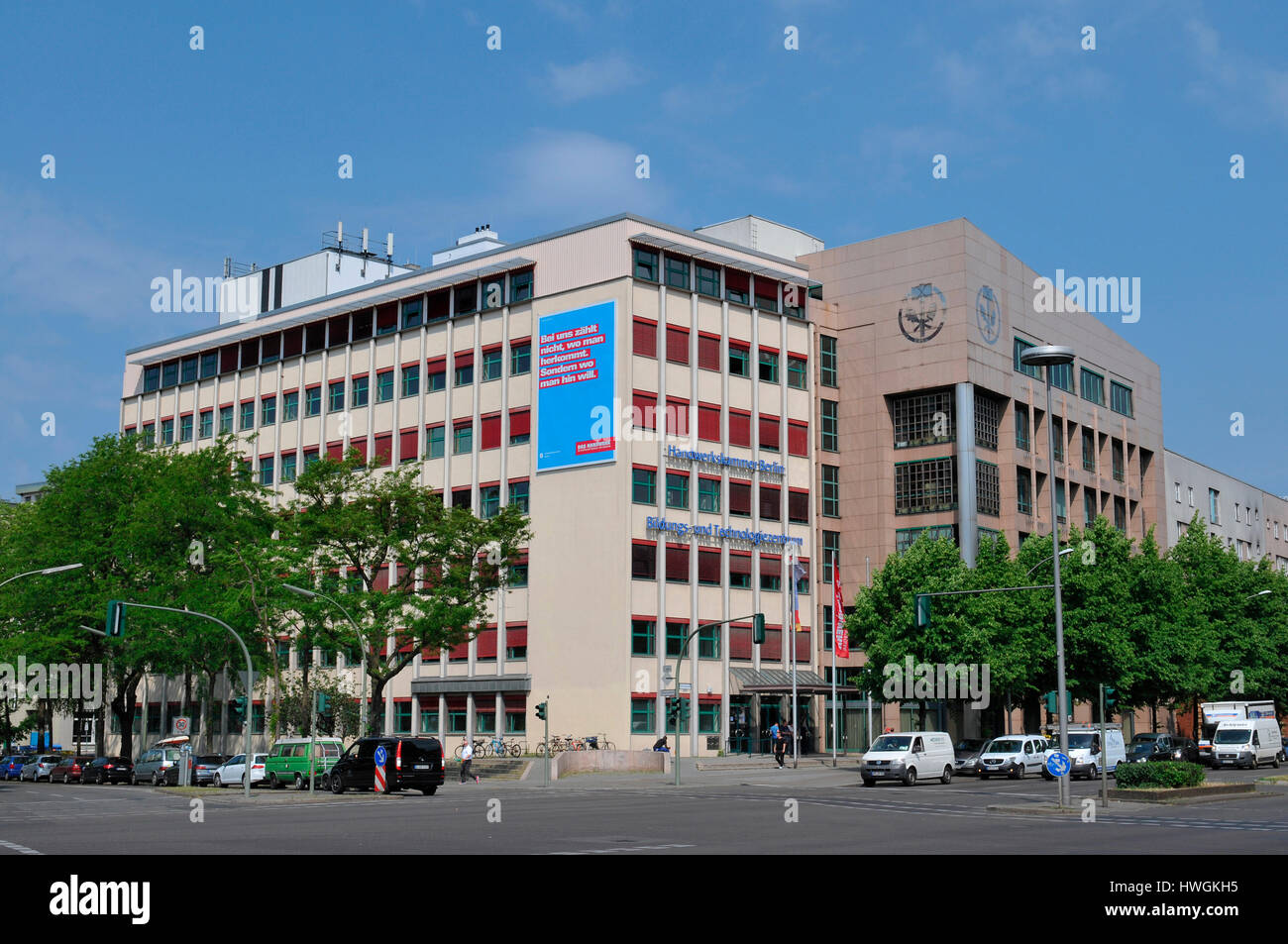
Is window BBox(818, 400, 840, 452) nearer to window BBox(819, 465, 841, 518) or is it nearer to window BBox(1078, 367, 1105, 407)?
window BBox(819, 465, 841, 518)

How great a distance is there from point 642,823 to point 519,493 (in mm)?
39102

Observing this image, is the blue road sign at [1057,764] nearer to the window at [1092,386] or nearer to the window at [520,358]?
the window at [520,358]

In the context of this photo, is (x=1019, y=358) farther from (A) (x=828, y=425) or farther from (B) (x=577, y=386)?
(B) (x=577, y=386)

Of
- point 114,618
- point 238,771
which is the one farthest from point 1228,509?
point 114,618

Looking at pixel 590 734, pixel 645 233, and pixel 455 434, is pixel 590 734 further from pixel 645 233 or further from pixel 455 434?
pixel 645 233

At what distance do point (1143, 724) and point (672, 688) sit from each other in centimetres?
4468

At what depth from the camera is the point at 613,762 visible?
54.4m

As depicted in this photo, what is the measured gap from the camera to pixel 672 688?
193 ft

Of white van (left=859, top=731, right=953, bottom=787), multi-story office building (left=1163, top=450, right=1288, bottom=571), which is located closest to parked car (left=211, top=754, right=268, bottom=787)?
white van (left=859, top=731, right=953, bottom=787)

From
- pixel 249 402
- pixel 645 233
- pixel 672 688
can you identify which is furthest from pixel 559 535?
pixel 249 402

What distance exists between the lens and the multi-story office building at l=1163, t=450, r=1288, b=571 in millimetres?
99175

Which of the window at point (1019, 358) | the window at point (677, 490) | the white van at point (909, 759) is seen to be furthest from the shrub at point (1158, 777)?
the window at point (1019, 358)

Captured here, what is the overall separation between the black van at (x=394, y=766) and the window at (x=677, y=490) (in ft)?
76.9

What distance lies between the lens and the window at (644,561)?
5956 centimetres
